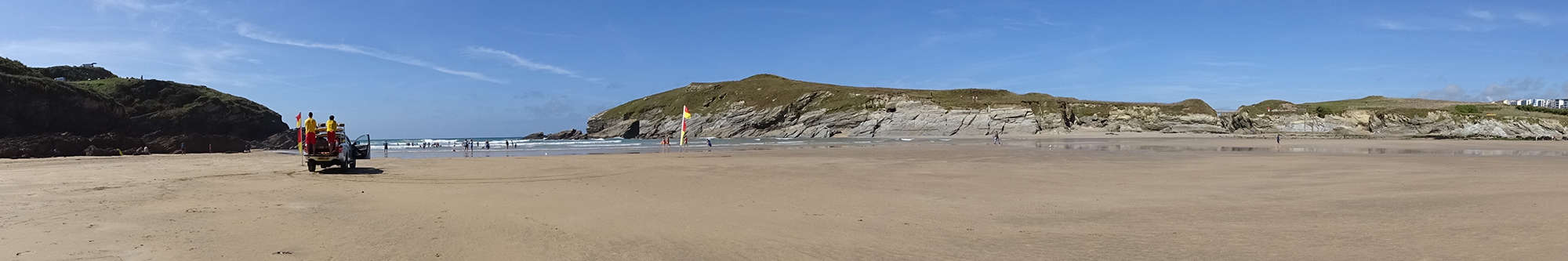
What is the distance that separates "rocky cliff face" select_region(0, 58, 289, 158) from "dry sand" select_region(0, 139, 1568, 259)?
653 inches

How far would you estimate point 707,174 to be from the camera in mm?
17250

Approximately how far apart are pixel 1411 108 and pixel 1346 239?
8911 centimetres

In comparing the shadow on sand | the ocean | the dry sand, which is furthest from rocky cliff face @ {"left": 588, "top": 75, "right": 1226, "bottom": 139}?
the shadow on sand

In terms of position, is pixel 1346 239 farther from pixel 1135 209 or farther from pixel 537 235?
pixel 537 235

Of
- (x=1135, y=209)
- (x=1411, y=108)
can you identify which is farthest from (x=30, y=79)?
(x=1411, y=108)

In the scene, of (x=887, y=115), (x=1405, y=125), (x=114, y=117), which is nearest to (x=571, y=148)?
(x=114, y=117)

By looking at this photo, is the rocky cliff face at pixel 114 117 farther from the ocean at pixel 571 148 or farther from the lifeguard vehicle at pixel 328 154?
the lifeguard vehicle at pixel 328 154

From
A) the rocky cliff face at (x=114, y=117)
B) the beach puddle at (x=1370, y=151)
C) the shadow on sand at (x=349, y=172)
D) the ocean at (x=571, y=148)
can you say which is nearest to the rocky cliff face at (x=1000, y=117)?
the ocean at (x=571, y=148)

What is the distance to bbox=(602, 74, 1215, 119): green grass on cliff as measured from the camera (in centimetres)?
8669

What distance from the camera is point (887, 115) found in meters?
88.6

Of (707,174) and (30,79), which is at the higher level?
(30,79)

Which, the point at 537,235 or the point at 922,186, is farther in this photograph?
the point at 922,186

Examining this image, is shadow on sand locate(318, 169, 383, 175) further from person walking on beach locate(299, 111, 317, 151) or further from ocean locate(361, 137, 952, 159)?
ocean locate(361, 137, 952, 159)

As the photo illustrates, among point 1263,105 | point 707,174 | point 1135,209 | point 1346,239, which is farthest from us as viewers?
point 1263,105
